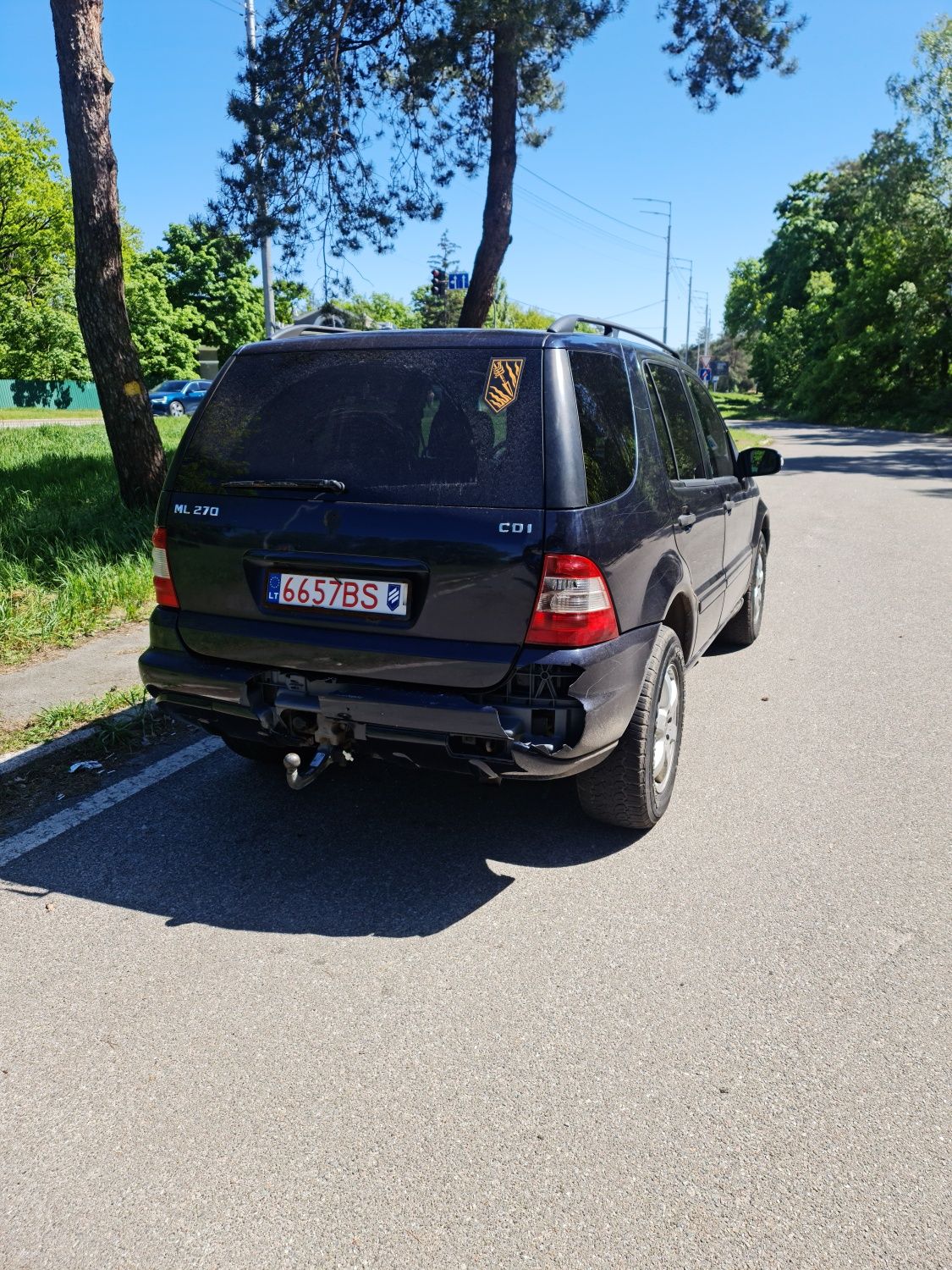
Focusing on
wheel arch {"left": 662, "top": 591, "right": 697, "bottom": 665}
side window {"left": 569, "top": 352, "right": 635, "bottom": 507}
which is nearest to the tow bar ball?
side window {"left": 569, "top": 352, "right": 635, "bottom": 507}

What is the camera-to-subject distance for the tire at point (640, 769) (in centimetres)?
364

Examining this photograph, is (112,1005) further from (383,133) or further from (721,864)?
(383,133)

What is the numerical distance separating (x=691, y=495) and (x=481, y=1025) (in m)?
2.60

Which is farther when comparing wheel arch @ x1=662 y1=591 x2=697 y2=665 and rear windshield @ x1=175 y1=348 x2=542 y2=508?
wheel arch @ x1=662 y1=591 x2=697 y2=665

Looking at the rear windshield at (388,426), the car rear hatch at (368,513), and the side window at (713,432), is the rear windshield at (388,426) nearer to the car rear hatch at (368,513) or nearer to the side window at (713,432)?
the car rear hatch at (368,513)

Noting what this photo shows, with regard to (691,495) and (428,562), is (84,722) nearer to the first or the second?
(428,562)

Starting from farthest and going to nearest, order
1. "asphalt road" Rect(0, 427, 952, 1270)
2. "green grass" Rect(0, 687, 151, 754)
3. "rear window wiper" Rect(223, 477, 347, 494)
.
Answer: "green grass" Rect(0, 687, 151, 754), "rear window wiper" Rect(223, 477, 347, 494), "asphalt road" Rect(0, 427, 952, 1270)

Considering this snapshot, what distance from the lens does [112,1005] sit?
2.86 meters

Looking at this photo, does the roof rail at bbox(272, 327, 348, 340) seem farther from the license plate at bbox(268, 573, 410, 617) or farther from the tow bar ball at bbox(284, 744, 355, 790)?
the tow bar ball at bbox(284, 744, 355, 790)

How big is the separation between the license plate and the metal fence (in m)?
53.3

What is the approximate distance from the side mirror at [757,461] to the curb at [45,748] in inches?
145

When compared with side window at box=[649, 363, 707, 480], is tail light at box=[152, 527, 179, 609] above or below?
below

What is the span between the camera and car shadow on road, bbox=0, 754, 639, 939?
3.38m

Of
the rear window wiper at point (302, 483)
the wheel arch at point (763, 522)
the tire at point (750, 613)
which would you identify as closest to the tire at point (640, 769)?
the rear window wiper at point (302, 483)
